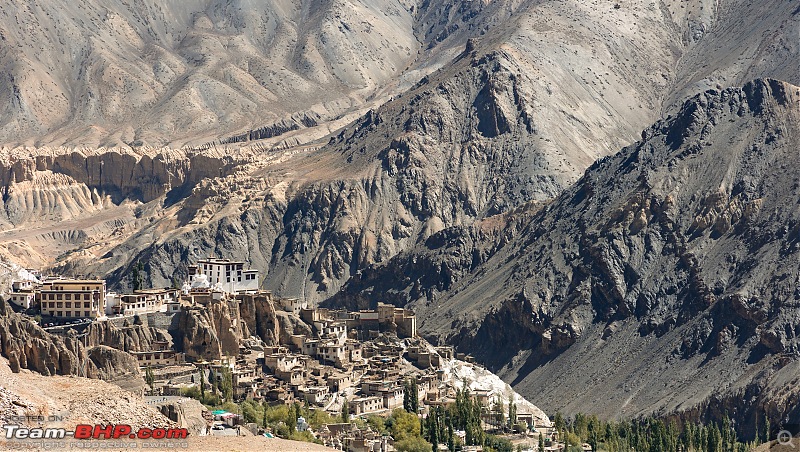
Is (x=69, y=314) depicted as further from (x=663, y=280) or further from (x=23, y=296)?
(x=663, y=280)

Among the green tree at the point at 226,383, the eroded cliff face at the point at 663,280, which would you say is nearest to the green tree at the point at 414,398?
the green tree at the point at 226,383

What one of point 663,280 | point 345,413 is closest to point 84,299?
point 345,413

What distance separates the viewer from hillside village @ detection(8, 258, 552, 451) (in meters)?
93.2

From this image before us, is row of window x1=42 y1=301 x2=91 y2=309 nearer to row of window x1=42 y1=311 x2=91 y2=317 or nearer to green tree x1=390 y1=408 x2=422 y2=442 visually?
row of window x1=42 y1=311 x2=91 y2=317

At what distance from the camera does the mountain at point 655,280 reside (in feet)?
490

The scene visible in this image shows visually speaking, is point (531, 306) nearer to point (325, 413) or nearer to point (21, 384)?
point (325, 413)

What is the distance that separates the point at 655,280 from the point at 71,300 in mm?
84964

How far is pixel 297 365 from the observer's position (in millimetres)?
103375

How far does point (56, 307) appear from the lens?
9650 cm

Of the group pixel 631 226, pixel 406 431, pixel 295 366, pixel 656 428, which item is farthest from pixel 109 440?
pixel 631 226

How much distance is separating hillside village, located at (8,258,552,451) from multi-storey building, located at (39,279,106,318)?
0.06 metres

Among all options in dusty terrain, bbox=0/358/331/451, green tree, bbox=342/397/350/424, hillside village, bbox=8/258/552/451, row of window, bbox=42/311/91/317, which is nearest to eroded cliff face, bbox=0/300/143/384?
hillside village, bbox=8/258/552/451

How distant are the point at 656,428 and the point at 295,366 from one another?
26.3m

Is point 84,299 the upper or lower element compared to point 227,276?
lower
